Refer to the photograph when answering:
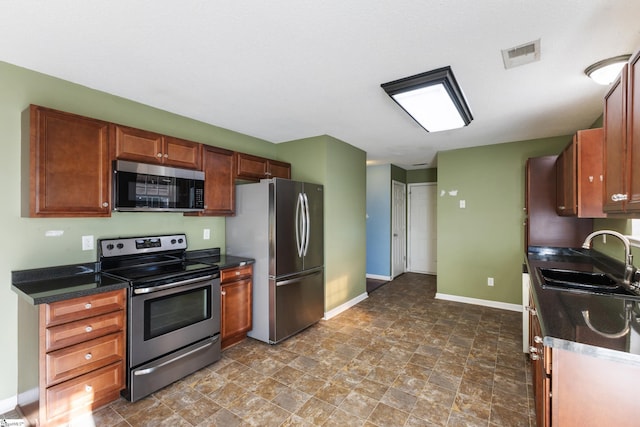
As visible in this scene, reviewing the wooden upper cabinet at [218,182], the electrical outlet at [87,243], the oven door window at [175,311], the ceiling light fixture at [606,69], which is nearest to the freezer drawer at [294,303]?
the oven door window at [175,311]

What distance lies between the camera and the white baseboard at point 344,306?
386 cm

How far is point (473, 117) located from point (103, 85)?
3.44 meters

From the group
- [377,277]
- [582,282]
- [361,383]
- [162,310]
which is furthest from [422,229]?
[162,310]

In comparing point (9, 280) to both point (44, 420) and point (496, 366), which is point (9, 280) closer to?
point (44, 420)

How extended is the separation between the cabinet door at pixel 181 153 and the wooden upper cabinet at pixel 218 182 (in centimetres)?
7

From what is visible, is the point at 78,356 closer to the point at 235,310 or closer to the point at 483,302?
the point at 235,310

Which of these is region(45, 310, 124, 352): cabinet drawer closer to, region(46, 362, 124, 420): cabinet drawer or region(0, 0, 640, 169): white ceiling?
region(46, 362, 124, 420): cabinet drawer

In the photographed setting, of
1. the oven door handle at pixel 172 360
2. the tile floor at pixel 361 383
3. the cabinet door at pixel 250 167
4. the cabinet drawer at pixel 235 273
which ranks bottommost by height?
the tile floor at pixel 361 383

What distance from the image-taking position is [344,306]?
4176mm

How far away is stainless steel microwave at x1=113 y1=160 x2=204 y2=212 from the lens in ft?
7.62

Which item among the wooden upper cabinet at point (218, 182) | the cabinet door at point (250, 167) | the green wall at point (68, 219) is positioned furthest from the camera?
the cabinet door at point (250, 167)

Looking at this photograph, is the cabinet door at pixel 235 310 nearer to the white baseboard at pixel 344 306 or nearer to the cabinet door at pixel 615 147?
the white baseboard at pixel 344 306

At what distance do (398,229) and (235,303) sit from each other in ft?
13.8

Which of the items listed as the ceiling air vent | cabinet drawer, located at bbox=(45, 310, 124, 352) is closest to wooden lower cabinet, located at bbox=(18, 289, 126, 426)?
cabinet drawer, located at bbox=(45, 310, 124, 352)
